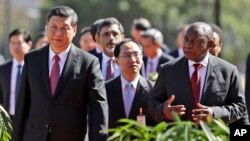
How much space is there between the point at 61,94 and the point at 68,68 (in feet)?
0.94

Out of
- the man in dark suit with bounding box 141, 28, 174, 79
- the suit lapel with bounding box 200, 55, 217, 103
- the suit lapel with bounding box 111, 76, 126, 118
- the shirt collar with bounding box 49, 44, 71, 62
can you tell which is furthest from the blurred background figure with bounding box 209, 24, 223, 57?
the man in dark suit with bounding box 141, 28, 174, 79

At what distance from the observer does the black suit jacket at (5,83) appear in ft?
47.4

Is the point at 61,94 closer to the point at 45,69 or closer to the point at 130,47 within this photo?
the point at 45,69

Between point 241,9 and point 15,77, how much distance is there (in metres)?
52.4

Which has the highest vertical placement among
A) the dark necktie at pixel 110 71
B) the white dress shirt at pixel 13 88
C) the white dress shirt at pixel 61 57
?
the white dress shirt at pixel 61 57

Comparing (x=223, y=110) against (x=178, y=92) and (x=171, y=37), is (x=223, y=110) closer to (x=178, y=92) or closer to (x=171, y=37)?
(x=178, y=92)

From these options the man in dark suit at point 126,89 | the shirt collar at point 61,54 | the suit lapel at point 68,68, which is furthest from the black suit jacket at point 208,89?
the man in dark suit at point 126,89

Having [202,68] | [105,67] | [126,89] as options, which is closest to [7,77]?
[105,67]

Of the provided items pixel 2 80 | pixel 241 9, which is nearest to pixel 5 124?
pixel 2 80

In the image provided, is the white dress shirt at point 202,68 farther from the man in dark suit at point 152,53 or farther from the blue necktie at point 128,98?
the man in dark suit at point 152,53

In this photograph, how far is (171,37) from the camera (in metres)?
55.5

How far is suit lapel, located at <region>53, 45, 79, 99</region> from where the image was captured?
9.81 meters

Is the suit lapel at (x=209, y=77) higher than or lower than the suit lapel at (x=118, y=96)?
higher

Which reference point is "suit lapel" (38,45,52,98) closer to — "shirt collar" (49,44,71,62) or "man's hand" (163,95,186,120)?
"shirt collar" (49,44,71,62)
